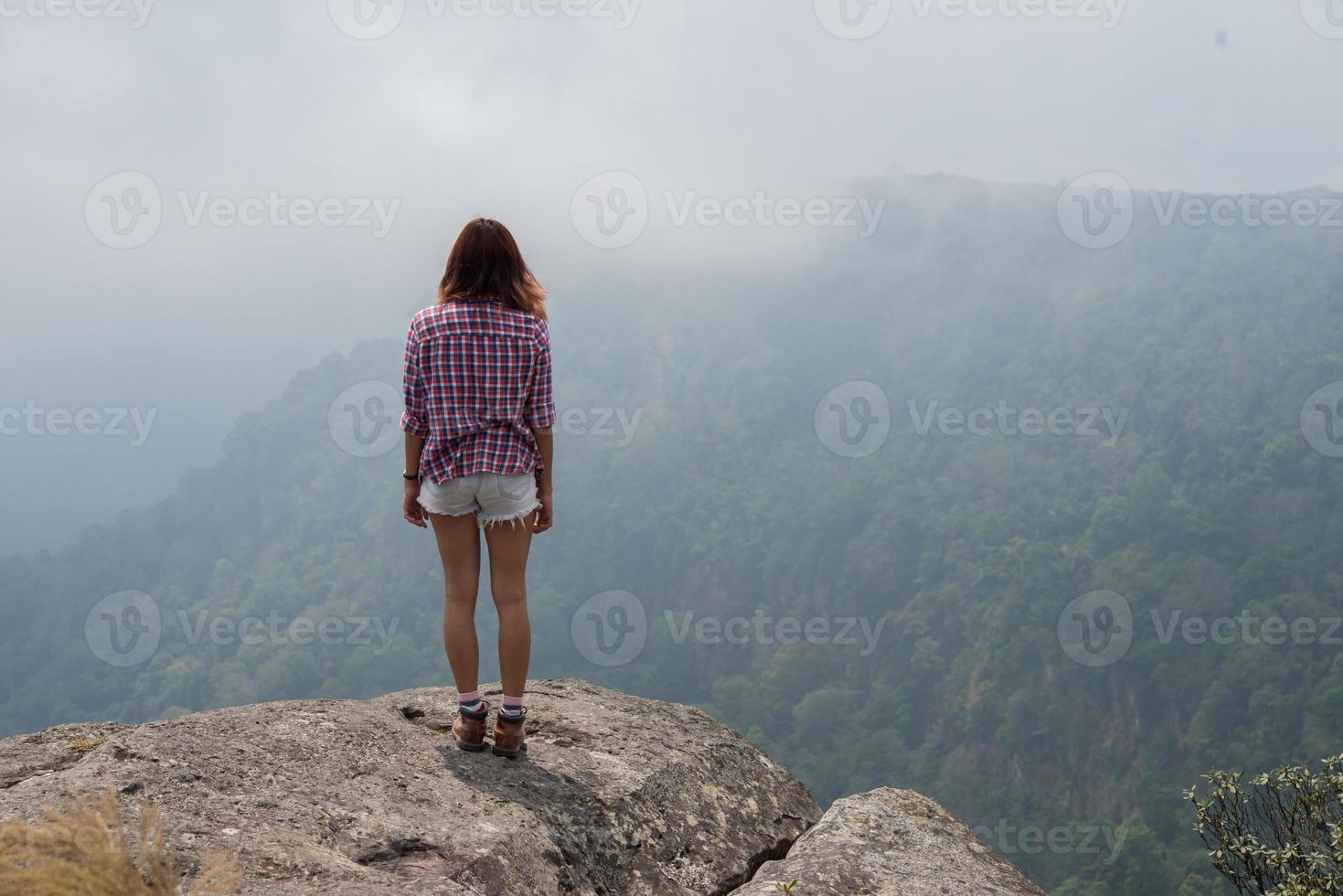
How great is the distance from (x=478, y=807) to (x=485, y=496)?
1.15 m

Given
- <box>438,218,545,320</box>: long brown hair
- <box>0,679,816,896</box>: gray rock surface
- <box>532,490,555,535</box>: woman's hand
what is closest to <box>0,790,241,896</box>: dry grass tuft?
<box>0,679,816,896</box>: gray rock surface

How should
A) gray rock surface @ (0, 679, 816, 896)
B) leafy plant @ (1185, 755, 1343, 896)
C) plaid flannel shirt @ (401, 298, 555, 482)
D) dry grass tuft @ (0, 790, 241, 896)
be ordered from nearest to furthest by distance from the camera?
dry grass tuft @ (0, 790, 241, 896) < gray rock surface @ (0, 679, 816, 896) < plaid flannel shirt @ (401, 298, 555, 482) < leafy plant @ (1185, 755, 1343, 896)

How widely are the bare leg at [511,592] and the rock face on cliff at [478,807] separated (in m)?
0.38

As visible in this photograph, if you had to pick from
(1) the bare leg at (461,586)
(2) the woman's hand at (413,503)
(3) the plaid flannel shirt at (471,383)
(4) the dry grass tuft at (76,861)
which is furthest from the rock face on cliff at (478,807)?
(3) the plaid flannel shirt at (471,383)

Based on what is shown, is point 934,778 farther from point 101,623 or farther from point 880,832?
point 101,623

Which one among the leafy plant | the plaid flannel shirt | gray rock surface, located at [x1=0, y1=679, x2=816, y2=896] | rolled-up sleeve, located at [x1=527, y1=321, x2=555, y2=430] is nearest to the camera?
gray rock surface, located at [x1=0, y1=679, x2=816, y2=896]

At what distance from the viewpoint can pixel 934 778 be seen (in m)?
70.7

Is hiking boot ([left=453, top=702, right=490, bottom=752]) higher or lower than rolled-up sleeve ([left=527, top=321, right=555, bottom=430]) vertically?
lower

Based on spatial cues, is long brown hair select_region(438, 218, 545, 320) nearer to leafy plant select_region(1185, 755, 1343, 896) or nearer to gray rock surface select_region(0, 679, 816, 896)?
gray rock surface select_region(0, 679, 816, 896)

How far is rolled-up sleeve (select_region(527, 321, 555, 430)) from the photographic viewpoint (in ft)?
12.5

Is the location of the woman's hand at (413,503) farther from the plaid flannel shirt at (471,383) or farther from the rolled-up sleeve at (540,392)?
the rolled-up sleeve at (540,392)

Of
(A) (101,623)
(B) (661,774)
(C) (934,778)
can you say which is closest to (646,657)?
(C) (934,778)

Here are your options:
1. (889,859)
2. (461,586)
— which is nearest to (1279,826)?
(889,859)

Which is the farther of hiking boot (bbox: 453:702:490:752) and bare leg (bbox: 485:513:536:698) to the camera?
hiking boot (bbox: 453:702:490:752)
